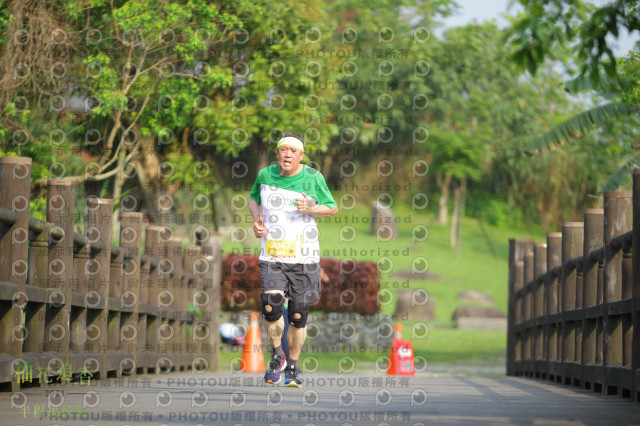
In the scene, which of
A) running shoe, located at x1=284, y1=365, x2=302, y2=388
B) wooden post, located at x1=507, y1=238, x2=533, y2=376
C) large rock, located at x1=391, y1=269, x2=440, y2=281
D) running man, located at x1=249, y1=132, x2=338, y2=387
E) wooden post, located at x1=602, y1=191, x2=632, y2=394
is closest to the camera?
wooden post, located at x1=602, y1=191, x2=632, y2=394

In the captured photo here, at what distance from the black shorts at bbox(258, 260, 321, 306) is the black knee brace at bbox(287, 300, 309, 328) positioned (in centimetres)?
4

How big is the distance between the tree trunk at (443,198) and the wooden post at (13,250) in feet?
138

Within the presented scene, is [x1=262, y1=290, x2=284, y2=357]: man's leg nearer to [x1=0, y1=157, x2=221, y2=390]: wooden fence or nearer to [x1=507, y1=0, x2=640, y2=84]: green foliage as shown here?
[x1=0, y1=157, x2=221, y2=390]: wooden fence

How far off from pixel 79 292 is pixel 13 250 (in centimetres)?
163

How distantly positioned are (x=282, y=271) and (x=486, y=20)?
33964 millimetres

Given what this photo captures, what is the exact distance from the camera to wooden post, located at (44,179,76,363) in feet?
25.0

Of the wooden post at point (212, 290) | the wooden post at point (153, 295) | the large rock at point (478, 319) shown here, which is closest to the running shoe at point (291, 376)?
the wooden post at point (153, 295)

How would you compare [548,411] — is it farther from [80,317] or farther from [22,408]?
[80,317]

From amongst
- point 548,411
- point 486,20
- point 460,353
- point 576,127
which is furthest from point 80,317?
point 486,20

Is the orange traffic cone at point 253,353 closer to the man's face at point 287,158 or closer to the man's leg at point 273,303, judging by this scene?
the man's leg at point 273,303

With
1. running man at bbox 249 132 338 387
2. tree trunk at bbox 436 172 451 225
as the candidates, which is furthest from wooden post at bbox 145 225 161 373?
tree trunk at bbox 436 172 451 225

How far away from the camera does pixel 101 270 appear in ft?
28.6

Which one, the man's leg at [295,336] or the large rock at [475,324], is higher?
the large rock at [475,324]

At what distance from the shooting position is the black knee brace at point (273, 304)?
8.09m
